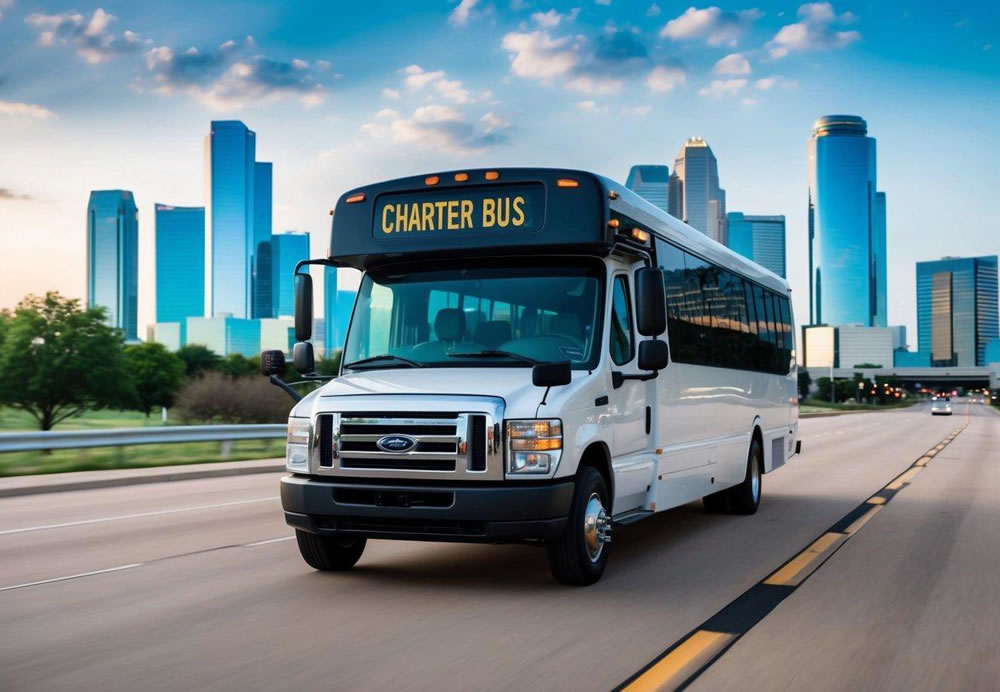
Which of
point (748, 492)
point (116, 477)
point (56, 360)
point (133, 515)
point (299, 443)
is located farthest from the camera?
point (56, 360)

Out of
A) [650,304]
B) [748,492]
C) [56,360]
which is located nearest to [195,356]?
[56,360]

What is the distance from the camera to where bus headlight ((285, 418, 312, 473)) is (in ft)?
24.6

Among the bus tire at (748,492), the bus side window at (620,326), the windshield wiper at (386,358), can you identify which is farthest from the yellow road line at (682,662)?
the bus tire at (748,492)

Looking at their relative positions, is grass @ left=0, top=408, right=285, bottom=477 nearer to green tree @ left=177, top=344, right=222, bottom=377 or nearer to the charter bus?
the charter bus

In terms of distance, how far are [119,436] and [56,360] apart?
1229 inches

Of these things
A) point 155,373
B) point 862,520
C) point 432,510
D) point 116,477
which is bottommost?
point 862,520

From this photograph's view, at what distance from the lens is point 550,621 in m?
6.45

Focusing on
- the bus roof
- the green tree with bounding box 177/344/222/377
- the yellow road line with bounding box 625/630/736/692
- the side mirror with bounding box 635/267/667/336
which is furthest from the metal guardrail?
the green tree with bounding box 177/344/222/377

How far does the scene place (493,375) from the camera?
7.42 metres

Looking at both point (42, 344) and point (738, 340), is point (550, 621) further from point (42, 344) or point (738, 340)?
point (42, 344)

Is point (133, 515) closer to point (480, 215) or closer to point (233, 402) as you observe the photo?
point (480, 215)

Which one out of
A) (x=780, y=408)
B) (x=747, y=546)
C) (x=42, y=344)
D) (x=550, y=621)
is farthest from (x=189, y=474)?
(x=42, y=344)

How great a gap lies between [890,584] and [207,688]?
515cm

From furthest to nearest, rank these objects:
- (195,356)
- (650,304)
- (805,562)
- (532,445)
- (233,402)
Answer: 1. (195,356)
2. (233,402)
3. (805,562)
4. (650,304)
5. (532,445)
